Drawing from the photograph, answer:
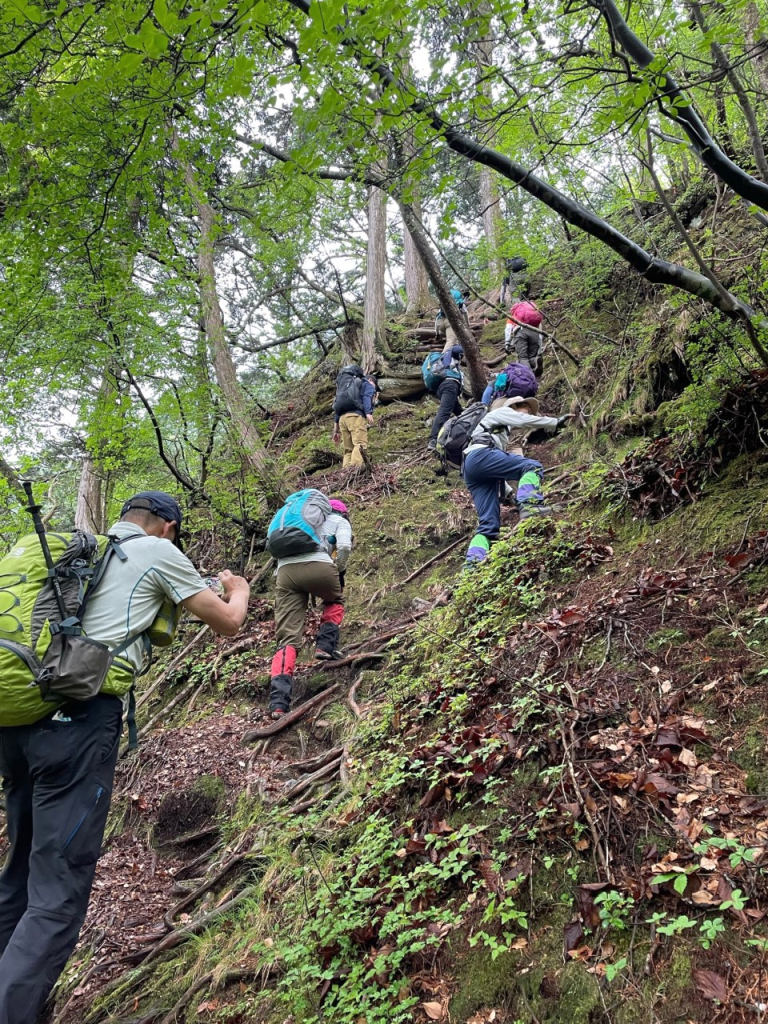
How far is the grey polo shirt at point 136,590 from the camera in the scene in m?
3.09

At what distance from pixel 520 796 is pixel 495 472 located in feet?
13.3

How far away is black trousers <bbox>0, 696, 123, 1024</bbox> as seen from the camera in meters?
2.57

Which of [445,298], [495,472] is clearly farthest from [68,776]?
[445,298]

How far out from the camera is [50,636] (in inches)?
112

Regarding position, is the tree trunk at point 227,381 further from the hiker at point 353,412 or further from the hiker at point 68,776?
the hiker at point 68,776

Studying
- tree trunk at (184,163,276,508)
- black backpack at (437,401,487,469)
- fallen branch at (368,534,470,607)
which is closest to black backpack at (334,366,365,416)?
tree trunk at (184,163,276,508)

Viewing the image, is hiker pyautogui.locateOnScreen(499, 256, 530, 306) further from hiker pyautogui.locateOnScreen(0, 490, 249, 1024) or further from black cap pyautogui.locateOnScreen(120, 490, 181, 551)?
hiker pyautogui.locateOnScreen(0, 490, 249, 1024)

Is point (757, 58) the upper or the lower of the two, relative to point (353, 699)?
upper

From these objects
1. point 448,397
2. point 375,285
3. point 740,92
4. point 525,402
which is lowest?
point 525,402

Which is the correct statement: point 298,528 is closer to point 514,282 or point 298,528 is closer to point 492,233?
point 514,282

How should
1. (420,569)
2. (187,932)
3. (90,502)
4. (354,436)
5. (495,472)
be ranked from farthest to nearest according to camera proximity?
(90,502) → (354,436) → (420,569) → (495,472) → (187,932)

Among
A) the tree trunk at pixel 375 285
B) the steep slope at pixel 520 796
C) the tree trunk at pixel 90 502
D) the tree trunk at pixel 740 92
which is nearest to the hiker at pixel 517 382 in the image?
the steep slope at pixel 520 796

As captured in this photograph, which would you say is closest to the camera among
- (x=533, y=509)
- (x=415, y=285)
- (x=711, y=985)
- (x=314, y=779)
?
(x=711, y=985)

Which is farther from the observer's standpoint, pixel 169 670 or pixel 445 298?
pixel 445 298
